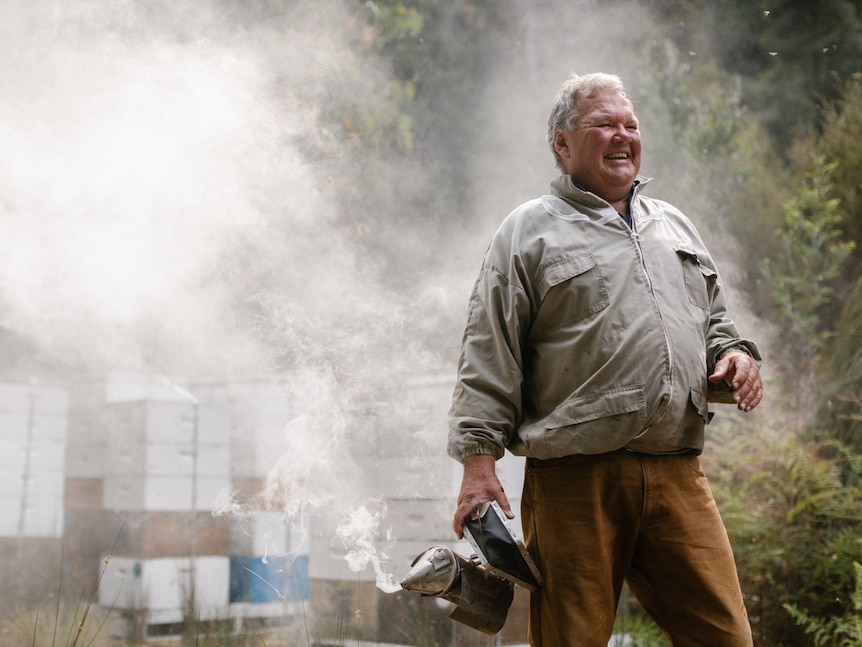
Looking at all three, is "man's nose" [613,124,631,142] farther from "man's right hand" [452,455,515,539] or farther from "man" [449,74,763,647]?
"man's right hand" [452,455,515,539]

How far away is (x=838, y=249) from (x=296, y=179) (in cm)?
335

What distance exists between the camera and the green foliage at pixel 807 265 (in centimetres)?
522

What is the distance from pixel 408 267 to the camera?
174 inches

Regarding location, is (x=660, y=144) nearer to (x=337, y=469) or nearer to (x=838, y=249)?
(x=838, y=249)

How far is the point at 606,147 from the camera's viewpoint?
201cm

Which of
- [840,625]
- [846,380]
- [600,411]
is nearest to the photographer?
[600,411]

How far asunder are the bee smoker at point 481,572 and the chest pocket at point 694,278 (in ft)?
2.24

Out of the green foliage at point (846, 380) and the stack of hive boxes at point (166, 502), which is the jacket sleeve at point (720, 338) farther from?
the stack of hive boxes at point (166, 502)

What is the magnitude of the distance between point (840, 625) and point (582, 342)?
82.3 inches

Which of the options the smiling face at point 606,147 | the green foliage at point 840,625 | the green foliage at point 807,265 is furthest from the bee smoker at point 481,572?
the green foliage at point 807,265

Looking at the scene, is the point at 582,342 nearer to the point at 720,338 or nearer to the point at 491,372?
the point at 491,372

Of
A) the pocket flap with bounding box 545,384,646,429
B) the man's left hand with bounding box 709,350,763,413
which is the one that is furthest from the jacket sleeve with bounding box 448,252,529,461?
the man's left hand with bounding box 709,350,763,413

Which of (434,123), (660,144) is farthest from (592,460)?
(660,144)

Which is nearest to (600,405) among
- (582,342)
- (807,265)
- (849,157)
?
(582,342)
